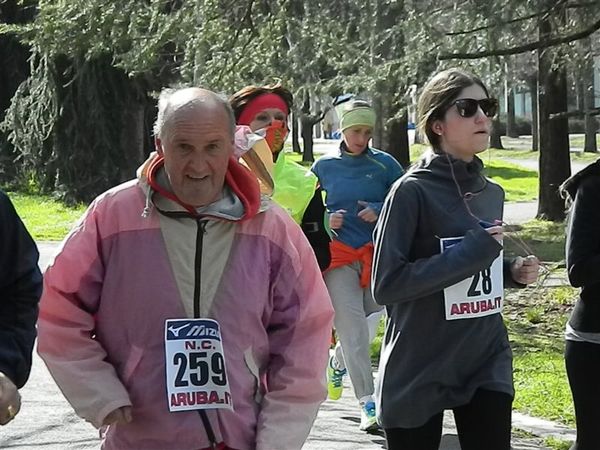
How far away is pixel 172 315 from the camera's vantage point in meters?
3.31

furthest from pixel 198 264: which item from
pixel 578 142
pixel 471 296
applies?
pixel 578 142

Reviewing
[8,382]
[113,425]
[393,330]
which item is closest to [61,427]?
[393,330]

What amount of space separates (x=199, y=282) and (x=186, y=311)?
0.09 meters

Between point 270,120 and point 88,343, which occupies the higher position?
point 270,120

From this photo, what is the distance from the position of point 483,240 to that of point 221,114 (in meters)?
1.37

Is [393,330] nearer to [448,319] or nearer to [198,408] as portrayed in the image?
[448,319]

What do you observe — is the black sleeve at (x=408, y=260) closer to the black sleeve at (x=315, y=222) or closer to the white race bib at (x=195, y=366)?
the white race bib at (x=195, y=366)

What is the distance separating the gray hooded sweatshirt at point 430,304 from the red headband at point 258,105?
4.80 ft

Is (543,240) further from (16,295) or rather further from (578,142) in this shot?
(578,142)

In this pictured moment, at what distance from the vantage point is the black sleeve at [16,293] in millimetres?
2936

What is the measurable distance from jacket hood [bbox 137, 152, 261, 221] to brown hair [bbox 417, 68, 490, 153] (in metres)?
1.29

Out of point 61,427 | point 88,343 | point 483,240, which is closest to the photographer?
point 88,343

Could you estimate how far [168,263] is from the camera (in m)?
3.34

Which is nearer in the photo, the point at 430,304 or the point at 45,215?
the point at 430,304
